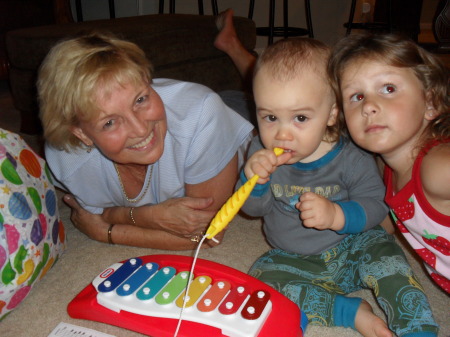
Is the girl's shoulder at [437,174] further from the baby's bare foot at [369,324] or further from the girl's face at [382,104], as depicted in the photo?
the baby's bare foot at [369,324]

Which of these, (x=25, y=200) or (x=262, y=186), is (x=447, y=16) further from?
(x=25, y=200)

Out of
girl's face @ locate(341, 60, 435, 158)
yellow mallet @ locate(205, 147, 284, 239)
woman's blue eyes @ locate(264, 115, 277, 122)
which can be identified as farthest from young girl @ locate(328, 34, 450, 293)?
yellow mallet @ locate(205, 147, 284, 239)

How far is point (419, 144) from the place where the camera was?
84 centimetres

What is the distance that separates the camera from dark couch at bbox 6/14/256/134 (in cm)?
159

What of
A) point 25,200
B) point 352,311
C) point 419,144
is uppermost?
point 419,144

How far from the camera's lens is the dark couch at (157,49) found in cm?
159

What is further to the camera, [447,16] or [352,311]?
[447,16]

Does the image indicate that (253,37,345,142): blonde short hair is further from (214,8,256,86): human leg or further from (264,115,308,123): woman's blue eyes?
(214,8,256,86): human leg

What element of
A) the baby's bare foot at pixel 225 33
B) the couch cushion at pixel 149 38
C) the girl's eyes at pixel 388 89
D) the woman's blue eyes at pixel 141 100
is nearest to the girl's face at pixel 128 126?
the woman's blue eyes at pixel 141 100

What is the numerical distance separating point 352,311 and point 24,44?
4.71ft

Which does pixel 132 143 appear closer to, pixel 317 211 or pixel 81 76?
pixel 81 76

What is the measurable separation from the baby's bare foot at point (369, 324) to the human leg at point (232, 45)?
3.75 feet

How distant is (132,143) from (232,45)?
A: 0.97m

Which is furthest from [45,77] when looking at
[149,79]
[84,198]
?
[84,198]
